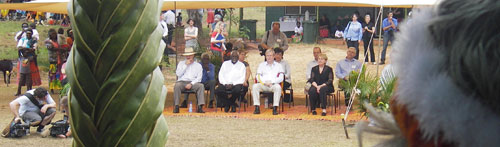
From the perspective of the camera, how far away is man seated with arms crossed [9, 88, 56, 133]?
9.89 m

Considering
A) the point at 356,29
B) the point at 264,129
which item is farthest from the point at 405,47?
the point at 356,29

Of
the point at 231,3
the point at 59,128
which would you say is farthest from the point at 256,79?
the point at 59,128

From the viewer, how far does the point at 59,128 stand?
9922 mm

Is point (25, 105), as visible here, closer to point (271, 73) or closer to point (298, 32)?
point (271, 73)

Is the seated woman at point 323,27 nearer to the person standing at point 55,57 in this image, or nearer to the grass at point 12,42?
the grass at point 12,42

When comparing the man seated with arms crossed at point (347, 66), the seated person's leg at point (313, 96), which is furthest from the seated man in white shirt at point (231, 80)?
the man seated with arms crossed at point (347, 66)

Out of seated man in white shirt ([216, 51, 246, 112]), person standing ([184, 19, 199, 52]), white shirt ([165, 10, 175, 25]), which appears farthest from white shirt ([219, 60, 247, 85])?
white shirt ([165, 10, 175, 25])

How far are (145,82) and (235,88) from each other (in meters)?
10.2

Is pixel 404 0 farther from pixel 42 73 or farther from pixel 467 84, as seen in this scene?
pixel 467 84

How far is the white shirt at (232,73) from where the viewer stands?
40.1 feet

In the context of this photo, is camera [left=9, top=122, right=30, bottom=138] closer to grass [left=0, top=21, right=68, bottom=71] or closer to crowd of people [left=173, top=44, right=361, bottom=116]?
crowd of people [left=173, top=44, right=361, bottom=116]

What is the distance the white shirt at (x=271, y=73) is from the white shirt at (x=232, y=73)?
0.32 metres

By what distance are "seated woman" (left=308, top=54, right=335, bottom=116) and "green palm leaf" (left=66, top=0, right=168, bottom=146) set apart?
32.3 feet

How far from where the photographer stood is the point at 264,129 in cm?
1052
